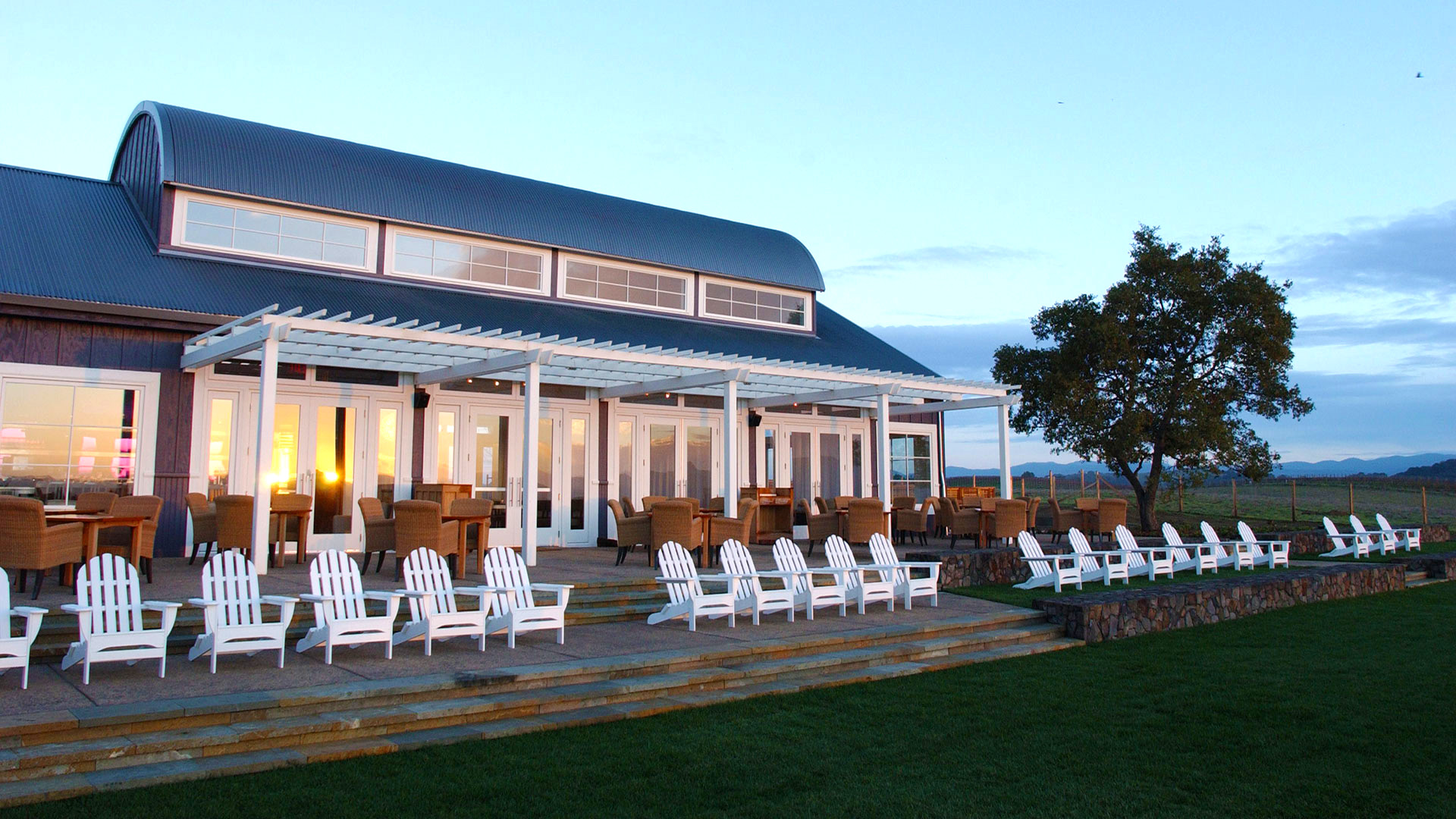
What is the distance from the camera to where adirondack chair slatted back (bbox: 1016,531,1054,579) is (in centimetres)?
1212

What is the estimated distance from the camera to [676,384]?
13680mm

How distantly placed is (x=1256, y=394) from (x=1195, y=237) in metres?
3.27

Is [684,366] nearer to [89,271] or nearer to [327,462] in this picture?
[327,462]

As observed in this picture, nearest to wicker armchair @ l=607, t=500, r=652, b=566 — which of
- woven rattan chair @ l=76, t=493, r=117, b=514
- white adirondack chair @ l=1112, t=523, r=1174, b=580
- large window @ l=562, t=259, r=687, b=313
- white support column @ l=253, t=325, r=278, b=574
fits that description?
white support column @ l=253, t=325, r=278, b=574

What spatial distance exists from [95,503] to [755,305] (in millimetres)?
11356

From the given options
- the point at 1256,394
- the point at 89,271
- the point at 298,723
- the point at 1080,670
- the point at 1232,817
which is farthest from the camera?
the point at 1256,394

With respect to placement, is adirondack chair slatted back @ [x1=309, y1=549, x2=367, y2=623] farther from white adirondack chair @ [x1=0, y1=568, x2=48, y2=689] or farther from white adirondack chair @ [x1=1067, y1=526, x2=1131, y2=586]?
white adirondack chair @ [x1=1067, y1=526, x2=1131, y2=586]

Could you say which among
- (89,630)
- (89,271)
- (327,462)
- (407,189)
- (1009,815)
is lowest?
(1009,815)

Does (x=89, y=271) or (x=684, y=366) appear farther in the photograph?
(x=684, y=366)

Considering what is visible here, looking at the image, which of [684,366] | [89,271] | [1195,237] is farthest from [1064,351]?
[89,271]

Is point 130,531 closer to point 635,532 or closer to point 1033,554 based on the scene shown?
point 635,532

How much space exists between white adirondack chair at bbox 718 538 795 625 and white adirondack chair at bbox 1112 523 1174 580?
18.5ft

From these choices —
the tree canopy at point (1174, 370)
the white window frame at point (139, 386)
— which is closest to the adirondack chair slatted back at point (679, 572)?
the white window frame at point (139, 386)

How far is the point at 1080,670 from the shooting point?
7551mm
